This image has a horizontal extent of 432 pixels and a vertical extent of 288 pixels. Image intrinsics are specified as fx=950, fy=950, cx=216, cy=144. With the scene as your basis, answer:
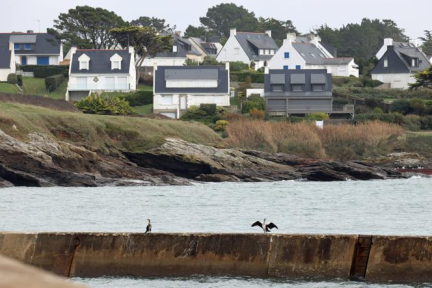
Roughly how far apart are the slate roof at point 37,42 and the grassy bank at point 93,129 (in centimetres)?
4793

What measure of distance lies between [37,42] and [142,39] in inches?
574

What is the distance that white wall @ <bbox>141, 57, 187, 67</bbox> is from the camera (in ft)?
399

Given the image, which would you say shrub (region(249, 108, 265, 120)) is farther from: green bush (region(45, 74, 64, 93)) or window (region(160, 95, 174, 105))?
green bush (region(45, 74, 64, 93))

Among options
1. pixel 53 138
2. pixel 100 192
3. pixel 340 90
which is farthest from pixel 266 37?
pixel 100 192

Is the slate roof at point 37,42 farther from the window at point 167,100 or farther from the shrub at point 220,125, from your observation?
the shrub at point 220,125

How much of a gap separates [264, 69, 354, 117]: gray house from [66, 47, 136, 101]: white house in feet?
49.0

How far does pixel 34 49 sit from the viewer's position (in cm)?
11575

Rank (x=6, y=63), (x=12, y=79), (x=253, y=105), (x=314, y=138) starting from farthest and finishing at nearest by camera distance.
A: (x=6, y=63) → (x=12, y=79) → (x=253, y=105) → (x=314, y=138)

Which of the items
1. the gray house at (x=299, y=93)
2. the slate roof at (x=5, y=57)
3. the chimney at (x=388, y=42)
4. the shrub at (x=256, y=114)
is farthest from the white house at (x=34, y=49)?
the chimney at (x=388, y=42)

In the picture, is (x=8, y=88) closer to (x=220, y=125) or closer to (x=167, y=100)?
(x=167, y=100)

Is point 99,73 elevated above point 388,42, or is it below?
Answer: below

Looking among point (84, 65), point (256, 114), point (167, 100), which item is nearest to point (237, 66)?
point (84, 65)

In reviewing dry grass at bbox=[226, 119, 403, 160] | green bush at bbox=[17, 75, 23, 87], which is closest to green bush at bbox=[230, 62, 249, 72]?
green bush at bbox=[17, 75, 23, 87]

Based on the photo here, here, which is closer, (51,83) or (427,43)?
(51,83)
